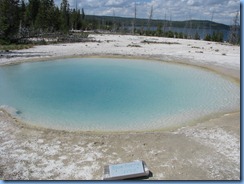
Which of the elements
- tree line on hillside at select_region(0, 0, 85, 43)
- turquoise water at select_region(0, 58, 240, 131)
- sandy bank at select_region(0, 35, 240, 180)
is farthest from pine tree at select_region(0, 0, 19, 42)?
sandy bank at select_region(0, 35, 240, 180)

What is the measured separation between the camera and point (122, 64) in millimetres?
18172

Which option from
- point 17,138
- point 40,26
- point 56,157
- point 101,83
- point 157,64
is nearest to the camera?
point 56,157

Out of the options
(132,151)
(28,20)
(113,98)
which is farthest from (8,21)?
(132,151)

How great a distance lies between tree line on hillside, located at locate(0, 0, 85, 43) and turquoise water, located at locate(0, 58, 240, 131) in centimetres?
1626

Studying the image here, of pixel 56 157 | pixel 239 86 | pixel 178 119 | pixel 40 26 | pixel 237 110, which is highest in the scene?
pixel 40 26

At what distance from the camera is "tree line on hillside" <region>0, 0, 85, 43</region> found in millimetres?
29969

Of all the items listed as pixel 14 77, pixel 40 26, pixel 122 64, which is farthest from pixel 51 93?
pixel 40 26

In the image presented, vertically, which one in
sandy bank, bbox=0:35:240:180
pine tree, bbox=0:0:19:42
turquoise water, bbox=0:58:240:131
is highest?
pine tree, bbox=0:0:19:42

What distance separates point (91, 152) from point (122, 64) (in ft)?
41.5

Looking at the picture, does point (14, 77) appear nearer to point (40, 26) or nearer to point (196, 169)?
point (196, 169)

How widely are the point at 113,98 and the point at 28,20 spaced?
124 ft

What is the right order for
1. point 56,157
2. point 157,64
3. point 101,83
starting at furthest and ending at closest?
point 157,64 → point 101,83 → point 56,157

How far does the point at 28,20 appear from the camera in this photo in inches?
1694

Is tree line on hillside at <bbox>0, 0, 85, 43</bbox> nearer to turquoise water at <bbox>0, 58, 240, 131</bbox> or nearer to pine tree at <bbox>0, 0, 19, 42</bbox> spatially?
pine tree at <bbox>0, 0, 19, 42</bbox>
